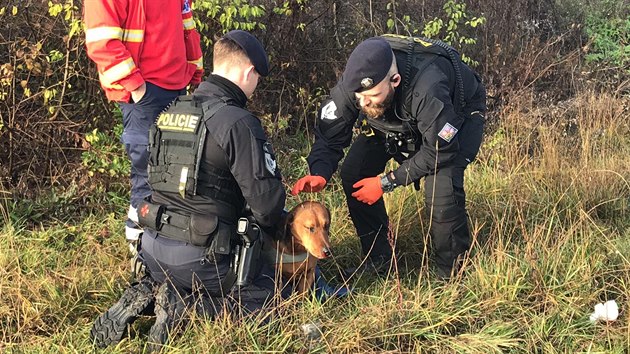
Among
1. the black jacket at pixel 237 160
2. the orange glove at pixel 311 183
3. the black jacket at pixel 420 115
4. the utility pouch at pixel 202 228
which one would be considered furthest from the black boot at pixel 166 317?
the black jacket at pixel 420 115

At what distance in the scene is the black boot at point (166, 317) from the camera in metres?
2.74

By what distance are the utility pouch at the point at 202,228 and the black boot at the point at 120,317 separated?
0.38m

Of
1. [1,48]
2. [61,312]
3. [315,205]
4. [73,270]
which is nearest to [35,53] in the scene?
[1,48]

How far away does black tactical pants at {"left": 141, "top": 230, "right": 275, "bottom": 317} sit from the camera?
285 cm

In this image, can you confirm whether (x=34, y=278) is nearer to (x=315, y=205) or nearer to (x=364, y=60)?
(x=315, y=205)

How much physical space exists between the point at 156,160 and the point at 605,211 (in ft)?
10.6

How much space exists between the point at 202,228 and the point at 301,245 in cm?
55

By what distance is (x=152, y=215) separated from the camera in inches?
113

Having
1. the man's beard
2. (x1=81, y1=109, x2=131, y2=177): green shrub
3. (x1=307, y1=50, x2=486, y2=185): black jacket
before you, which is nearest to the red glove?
(x1=307, y1=50, x2=486, y2=185): black jacket

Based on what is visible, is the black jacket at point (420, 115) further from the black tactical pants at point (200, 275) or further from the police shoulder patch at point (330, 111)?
the black tactical pants at point (200, 275)

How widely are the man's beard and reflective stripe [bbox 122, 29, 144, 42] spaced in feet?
4.54

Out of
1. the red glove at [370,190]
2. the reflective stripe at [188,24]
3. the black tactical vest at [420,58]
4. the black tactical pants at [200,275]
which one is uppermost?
the black tactical vest at [420,58]

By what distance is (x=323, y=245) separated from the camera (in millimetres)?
2916

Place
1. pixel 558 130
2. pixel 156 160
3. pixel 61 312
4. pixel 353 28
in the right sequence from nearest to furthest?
1. pixel 156 160
2. pixel 61 312
3. pixel 558 130
4. pixel 353 28
